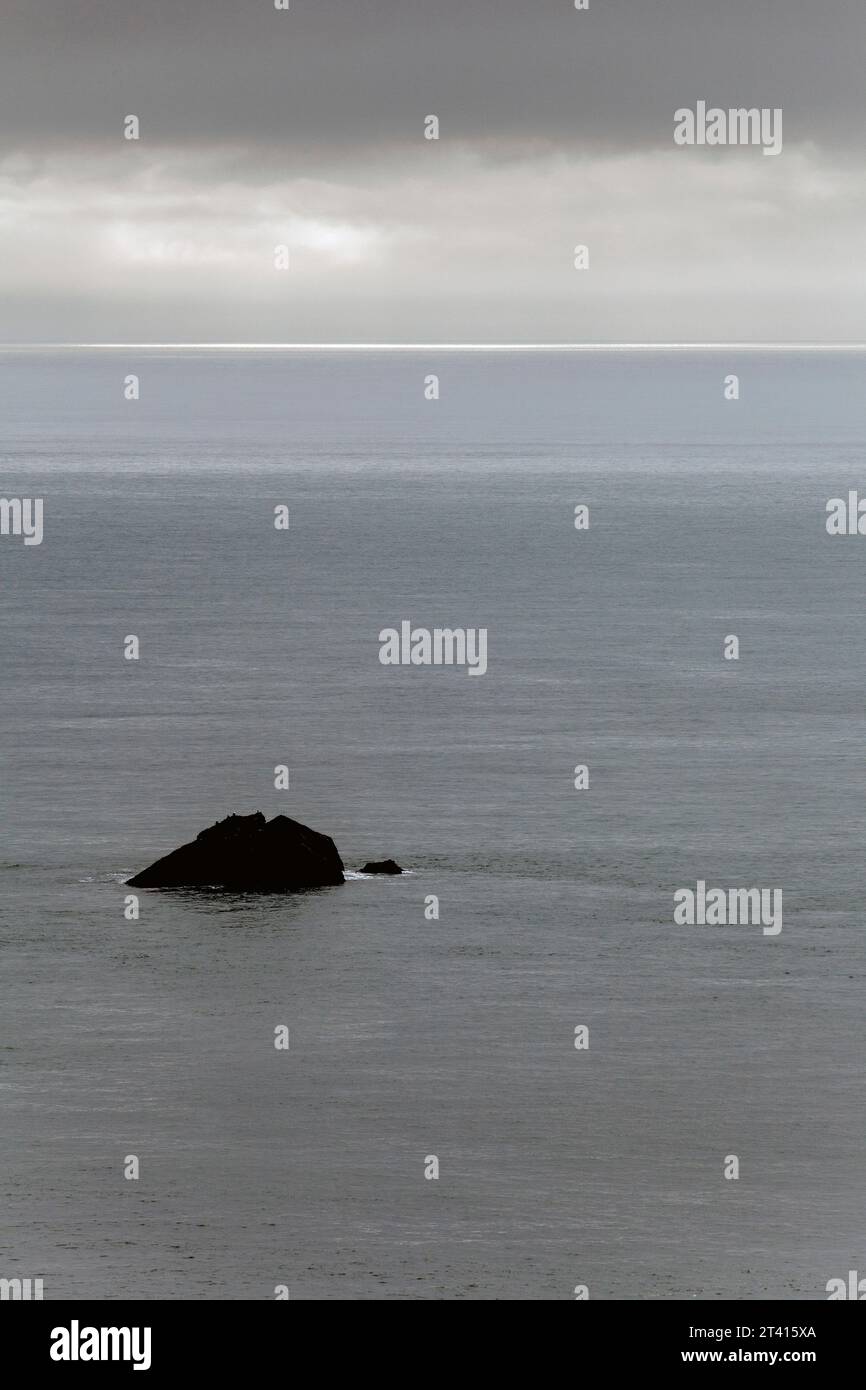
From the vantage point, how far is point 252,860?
377ft

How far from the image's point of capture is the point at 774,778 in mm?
149125

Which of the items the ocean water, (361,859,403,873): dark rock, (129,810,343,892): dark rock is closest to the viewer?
the ocean water

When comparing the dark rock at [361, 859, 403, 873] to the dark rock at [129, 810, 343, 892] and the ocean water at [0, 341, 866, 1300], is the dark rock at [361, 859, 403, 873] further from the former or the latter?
the dark rock at [129, 810, 343, 892]

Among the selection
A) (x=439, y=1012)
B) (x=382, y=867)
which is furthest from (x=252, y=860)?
(x=439, y=1012)

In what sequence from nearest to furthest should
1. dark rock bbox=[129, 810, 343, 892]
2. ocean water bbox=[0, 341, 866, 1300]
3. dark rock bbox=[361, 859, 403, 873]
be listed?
ocean water bbox=[0, 341, 866, 1300], dark rock bbox=[129, 810, 343, 892], dark rock bbox=[361, 859, 403, 873]

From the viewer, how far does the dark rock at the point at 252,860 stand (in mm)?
113562

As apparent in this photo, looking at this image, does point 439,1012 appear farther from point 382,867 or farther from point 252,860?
point 382,867

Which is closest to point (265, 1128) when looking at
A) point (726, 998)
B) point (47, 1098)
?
point (47, 1098)

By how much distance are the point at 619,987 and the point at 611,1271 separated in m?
32.7

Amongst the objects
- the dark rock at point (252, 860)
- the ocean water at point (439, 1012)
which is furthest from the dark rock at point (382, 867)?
the dark rock at point (252, 860)

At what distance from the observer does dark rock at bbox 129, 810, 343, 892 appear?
373 ft

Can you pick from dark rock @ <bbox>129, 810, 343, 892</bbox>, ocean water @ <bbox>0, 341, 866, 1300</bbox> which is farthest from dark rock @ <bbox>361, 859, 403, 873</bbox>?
dark rock @ <bbox>129, 810, 343, 892</bbox>
